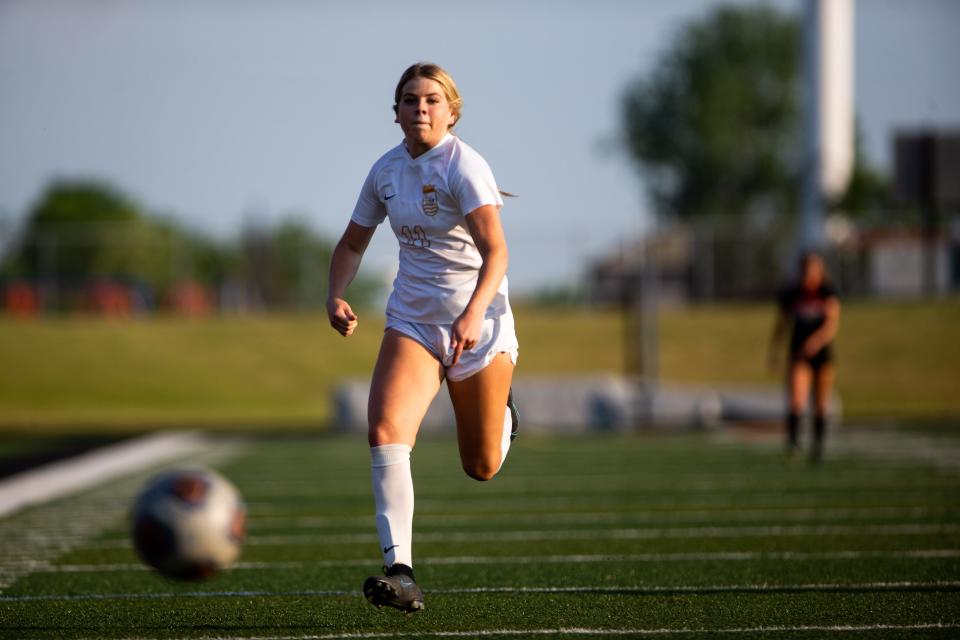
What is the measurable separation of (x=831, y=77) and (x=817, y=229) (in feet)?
19.8

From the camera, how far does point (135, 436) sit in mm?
20062

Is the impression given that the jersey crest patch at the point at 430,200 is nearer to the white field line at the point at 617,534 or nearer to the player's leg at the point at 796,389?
the white field line at the point at 617,534

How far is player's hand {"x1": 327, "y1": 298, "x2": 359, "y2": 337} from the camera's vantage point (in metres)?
5.33

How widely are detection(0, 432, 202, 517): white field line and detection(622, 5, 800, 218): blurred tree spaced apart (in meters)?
48.3

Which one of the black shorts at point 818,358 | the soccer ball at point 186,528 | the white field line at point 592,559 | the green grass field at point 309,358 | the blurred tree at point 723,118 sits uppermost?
the blurred tree at point 723,118

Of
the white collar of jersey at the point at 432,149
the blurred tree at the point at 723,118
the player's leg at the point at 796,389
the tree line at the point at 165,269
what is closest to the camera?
the white collar of jersey at the point at 432,149

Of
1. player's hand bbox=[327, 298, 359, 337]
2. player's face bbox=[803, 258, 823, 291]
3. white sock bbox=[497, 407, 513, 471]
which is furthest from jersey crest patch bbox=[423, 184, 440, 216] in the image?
player's face bbox=[803, 258, 823, 291]

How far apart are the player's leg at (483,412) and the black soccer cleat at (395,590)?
66cm

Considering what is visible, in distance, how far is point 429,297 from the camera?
17.6 ft

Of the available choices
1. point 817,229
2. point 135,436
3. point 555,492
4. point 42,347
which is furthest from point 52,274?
point 555,492

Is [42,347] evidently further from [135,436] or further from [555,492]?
[555,492]

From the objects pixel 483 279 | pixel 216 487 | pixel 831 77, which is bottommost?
pixel 216 487

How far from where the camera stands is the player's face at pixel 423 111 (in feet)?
17.1

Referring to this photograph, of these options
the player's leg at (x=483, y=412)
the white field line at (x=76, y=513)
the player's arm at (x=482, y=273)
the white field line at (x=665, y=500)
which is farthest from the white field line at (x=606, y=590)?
the white field line at (x=665, y=500)
